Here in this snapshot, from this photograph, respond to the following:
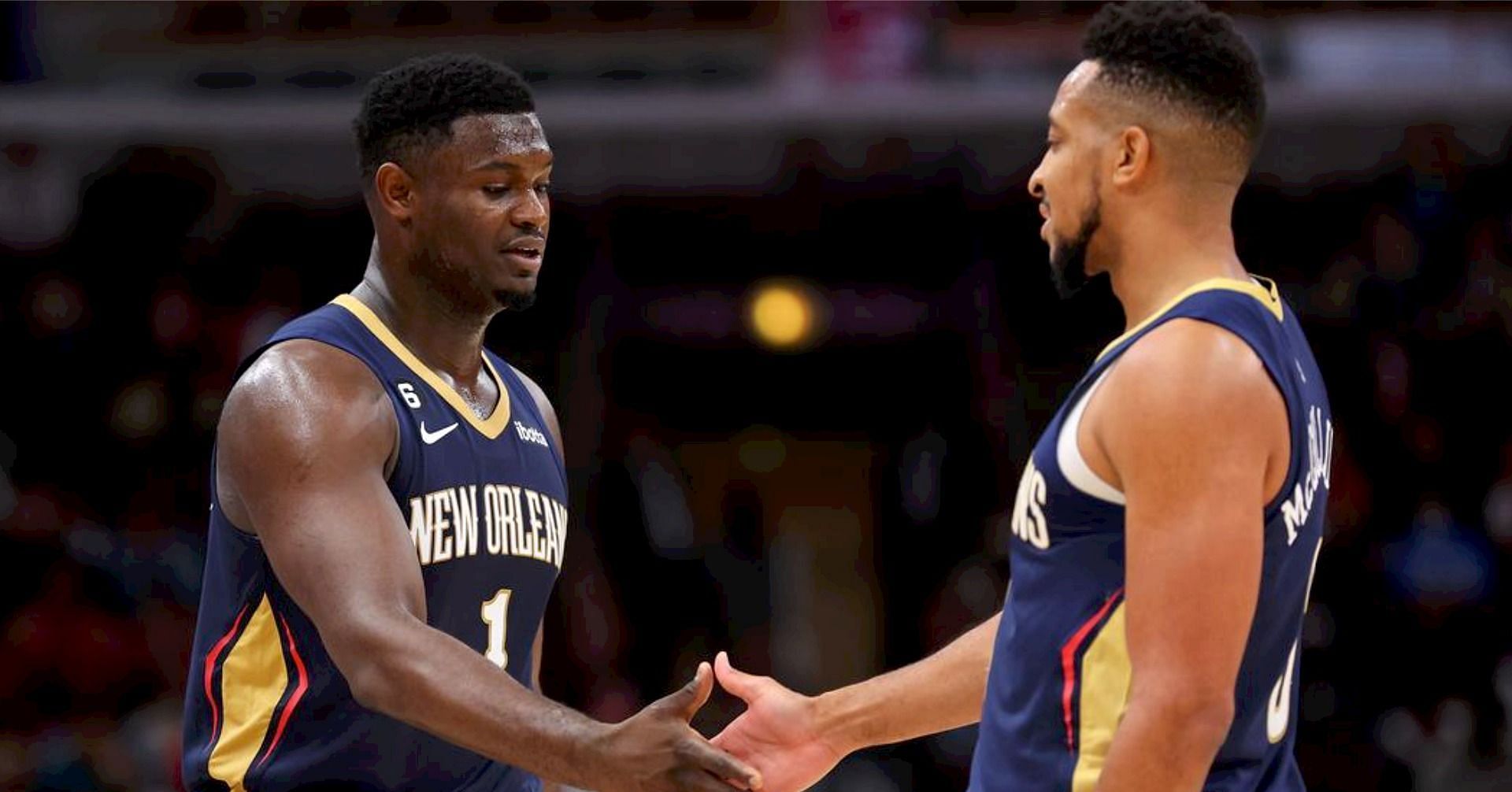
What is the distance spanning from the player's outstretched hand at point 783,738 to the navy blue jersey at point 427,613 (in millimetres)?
555

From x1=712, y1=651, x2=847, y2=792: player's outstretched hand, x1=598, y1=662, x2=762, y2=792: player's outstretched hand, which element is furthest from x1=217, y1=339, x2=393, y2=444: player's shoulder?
x1=712, y1=651, x2=847, y2=792: player's outstretched hand

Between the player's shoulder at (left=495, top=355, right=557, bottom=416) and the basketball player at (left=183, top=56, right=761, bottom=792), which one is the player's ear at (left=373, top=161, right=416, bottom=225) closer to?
the basketball player at (left=183, top=56, right=761, bottom=792)

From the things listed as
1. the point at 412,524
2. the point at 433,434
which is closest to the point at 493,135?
the point at 433,434

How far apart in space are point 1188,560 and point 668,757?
43.9 inches

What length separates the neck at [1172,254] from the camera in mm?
3592

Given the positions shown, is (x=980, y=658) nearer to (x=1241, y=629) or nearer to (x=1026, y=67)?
(x=1241, y=629)

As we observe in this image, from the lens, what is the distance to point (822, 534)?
41.5ft

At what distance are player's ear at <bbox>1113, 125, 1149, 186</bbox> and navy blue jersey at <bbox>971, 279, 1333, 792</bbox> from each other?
25cm

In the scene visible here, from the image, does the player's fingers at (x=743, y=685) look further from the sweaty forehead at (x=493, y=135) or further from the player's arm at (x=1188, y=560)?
the player's arm at (x=1188, y=560)

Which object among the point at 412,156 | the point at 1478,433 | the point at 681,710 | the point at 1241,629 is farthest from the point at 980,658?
the point at 1478,433

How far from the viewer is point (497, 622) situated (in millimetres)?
4527

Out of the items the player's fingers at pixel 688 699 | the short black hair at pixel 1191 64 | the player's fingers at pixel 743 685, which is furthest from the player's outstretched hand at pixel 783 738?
the short black hair at pixel 1191 64

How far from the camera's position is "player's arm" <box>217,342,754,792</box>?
12.5ft

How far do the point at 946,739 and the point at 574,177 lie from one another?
13.6ft
